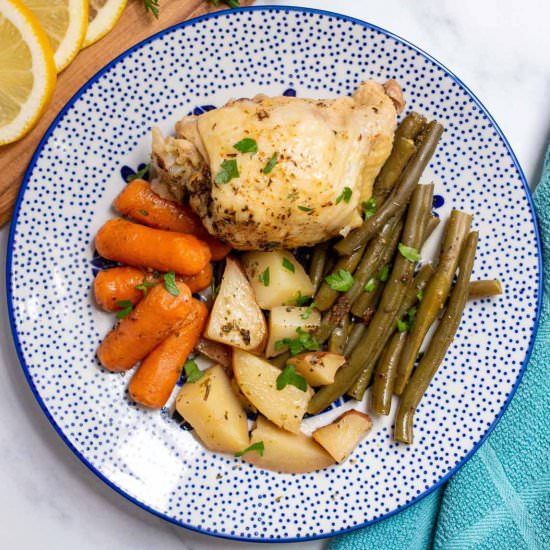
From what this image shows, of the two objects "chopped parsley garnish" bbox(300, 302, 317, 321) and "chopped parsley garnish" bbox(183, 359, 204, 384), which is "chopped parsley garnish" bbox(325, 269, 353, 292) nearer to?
"chopped parsley garnish" bbox(300, 302, 317, 321)

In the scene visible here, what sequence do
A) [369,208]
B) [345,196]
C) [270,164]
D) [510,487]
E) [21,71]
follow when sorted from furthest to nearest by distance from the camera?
[510,487] < [369,208] < [21,71] < [345,196] < [270,164]

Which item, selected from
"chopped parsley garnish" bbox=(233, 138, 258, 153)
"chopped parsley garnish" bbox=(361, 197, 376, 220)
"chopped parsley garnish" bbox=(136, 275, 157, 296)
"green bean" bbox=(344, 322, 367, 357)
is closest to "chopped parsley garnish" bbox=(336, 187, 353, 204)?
"chopped parsley garnish" bbox=(361, 197, 376, 220)

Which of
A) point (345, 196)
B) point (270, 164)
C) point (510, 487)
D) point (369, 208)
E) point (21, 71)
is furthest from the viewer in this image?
point (510, 487)

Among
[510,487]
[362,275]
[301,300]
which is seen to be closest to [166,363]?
[301,300]

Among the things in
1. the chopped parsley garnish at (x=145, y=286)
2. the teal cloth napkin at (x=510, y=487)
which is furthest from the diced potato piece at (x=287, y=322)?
the teal cloth napkin at (x=510, y=487)

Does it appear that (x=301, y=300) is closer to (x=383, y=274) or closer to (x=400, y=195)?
(x=383, y=274)

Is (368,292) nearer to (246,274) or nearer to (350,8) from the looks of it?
(246,274)

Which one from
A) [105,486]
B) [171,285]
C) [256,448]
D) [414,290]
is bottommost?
[105,486]
